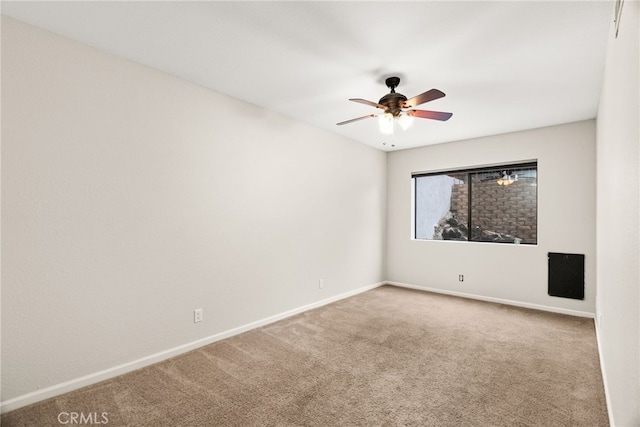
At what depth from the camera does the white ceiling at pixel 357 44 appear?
1.83 m

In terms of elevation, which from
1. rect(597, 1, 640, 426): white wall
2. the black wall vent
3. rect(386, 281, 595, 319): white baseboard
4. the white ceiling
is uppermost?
the white ceiling

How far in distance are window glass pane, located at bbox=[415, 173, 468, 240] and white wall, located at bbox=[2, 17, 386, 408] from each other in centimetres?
257

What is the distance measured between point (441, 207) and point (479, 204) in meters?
0.62

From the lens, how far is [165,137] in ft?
8.59

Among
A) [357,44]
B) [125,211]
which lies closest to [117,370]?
[125,211]

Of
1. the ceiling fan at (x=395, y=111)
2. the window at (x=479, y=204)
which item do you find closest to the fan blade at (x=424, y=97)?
the ceiling fan at (x=395, y=111)

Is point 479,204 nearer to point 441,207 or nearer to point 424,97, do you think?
point 441,207

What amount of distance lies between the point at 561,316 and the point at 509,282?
67cm

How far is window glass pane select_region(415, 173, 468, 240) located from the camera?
16.4 feet

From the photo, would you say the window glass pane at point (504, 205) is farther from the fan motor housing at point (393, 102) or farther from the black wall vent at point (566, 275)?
the fan motor housing at point (393, 102)

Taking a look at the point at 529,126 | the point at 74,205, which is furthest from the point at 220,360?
the point at 529,126

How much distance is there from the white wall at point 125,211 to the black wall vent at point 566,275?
3.28 m

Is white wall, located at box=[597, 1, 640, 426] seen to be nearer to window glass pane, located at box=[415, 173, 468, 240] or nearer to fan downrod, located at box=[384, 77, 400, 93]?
fan downrod, located at box=[384, 77, 400, 93]

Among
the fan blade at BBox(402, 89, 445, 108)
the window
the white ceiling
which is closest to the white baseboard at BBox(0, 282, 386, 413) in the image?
the white ceiling
